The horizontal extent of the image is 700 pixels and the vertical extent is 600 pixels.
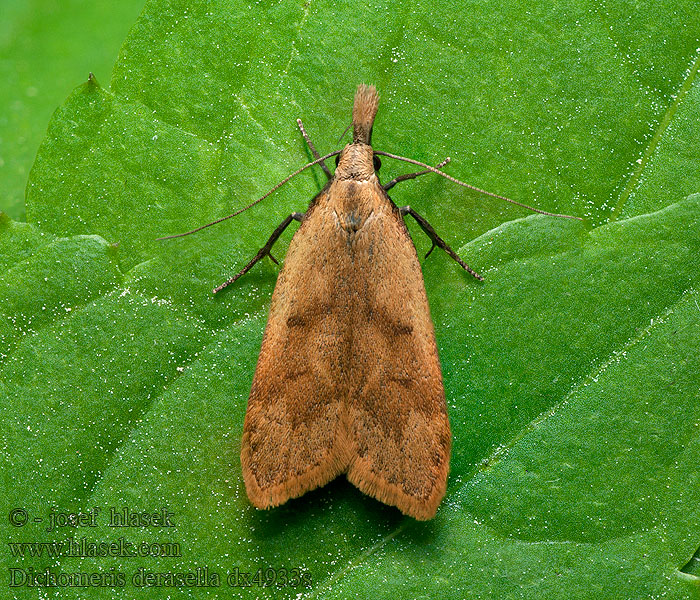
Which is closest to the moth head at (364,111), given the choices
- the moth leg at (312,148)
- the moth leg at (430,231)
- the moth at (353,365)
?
the moth at (353,365)

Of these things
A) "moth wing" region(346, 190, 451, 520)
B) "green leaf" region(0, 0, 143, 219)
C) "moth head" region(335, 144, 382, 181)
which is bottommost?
"moth wing" region(346, 190, 451, 520)

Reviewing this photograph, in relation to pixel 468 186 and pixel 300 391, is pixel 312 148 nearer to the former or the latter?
pixel 468 186

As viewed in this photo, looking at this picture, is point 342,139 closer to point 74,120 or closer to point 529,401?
point 74,120

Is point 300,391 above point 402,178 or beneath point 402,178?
beneath

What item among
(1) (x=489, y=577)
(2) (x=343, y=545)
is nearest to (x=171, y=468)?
(2) (x=343, y=545)

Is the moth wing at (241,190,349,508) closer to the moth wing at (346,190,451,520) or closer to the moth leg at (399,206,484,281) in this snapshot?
the moth wing at (346,190,451,520)

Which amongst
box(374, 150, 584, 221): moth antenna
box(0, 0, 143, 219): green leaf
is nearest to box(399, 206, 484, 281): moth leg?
box(374, 150, 584, 221): moth antenna

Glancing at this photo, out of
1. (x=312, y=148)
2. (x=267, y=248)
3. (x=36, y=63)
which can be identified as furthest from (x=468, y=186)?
(x=36, y=63)
